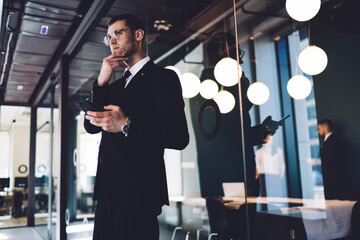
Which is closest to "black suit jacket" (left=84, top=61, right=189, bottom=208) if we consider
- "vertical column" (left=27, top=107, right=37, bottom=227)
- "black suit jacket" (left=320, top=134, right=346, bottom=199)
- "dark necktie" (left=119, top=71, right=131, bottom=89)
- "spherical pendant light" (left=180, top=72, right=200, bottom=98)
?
"dark necktie" (left=119, top=71, right=131, bottom=89)

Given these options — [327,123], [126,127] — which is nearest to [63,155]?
[126,127]

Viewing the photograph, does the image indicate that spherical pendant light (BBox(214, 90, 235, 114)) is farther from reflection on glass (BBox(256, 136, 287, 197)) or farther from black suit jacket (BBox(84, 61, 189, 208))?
black suit jacket (BBox(84, 61, 189, 208))

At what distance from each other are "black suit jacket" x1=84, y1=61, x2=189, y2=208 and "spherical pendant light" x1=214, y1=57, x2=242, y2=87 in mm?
1195

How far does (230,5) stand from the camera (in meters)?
3.04

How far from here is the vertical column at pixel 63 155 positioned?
5137 millimetres

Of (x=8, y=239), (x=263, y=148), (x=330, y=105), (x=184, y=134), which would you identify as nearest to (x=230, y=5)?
(x=263, y=148)

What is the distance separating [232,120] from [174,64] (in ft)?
4.99

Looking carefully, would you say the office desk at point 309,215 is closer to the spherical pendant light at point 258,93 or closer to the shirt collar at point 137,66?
the spherical pendant light at point 258,93

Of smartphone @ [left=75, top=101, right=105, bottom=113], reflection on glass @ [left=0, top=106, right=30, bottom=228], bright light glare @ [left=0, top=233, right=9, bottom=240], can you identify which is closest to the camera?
smartphone @ [left=75, top=101, right=105, bottom=113]

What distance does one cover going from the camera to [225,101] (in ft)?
8.88

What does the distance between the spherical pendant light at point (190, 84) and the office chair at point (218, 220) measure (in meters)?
1.03

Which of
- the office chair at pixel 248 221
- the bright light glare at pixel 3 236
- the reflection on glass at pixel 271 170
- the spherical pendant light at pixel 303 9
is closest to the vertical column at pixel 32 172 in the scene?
the bright light glare at pixel 3 236

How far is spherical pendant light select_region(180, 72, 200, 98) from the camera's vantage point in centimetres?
333

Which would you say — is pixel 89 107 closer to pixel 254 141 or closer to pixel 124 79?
pixel 124 79
